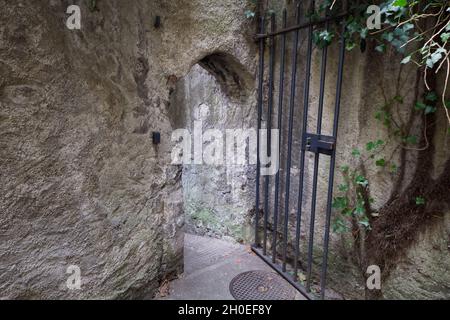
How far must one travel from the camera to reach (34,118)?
4.67 feet

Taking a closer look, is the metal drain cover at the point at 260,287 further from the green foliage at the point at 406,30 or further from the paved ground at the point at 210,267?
the green foliage at the point at 406,30

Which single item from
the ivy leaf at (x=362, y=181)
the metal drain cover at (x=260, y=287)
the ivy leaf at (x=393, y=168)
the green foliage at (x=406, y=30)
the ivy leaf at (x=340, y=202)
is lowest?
the metal drain cover at (x=260, y=287)

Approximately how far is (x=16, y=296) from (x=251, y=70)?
7.67ft

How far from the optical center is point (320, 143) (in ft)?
6.56

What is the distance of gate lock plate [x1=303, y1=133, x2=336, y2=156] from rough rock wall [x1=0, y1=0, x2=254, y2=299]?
1.02 m

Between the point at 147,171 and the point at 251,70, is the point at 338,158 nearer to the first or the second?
the point at 251,70

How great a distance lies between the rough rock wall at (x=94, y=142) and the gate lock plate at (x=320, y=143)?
40.2 inches

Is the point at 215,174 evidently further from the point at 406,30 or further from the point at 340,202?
the point at 406,30

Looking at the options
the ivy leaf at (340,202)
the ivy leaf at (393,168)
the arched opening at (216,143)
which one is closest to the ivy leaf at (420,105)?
the ivy leaf at (393,168)

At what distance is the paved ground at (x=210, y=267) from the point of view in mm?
2290

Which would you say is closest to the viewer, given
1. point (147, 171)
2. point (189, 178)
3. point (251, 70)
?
point (147, 171)

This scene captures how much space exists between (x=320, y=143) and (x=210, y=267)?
4.96 feet
